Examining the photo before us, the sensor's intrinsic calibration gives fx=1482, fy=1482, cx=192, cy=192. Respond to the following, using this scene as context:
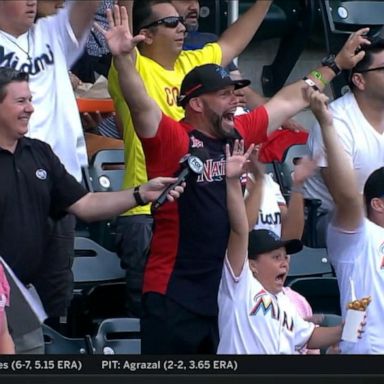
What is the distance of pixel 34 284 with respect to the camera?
16.1 ft

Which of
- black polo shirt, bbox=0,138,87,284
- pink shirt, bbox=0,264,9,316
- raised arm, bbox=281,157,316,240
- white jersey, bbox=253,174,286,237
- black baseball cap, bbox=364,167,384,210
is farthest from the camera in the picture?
white jersey, bbox=253,174,286,237

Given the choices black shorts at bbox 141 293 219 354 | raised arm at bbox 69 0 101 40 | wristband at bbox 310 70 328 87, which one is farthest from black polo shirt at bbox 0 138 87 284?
wristband at bbox 310 70 328 87

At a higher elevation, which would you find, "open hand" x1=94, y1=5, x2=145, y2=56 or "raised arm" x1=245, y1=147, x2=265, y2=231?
"open hand" x1=94, y1=5, x2=145, y2=56

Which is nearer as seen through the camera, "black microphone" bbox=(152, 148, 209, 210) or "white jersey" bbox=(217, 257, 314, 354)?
"black microphone" bbox=(152, 148, 209, 210)

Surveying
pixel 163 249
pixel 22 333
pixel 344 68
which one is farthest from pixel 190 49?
pixel 22 333

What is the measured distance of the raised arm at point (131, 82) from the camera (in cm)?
489

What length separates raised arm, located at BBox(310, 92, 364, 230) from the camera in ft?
16.1

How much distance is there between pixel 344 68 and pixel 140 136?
918 mm

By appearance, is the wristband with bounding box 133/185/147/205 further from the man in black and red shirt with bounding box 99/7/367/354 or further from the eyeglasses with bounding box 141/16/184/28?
the eyeglasses with bounding box 141/16/184/28

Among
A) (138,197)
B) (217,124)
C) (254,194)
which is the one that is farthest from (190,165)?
(254,194)

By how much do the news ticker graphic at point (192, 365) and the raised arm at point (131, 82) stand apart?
934mm

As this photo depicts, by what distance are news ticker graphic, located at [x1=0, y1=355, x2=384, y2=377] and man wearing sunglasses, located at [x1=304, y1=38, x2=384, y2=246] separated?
1036 mm

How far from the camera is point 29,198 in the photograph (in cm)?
475

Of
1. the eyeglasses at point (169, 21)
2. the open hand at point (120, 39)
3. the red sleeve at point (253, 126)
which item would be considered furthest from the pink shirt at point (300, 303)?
the eyeglasses at point (169, 21)
